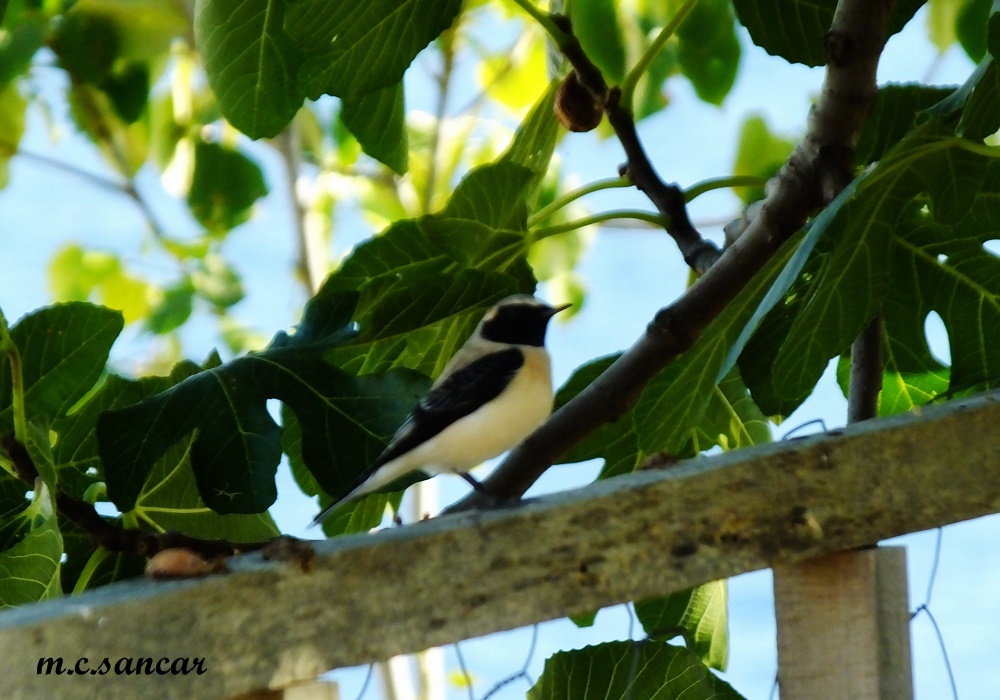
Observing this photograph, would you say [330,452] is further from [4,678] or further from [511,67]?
[511,67]

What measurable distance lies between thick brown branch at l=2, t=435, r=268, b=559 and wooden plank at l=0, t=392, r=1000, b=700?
44 cm

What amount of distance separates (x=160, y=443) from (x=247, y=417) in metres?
0.10

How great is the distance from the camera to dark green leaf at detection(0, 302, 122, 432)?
1.46 meters

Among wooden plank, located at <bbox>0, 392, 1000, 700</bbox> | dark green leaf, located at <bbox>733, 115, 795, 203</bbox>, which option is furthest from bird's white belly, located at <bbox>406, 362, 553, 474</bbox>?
dark green leaf, located at <bbox>733, 115, 795, 203</bbox>

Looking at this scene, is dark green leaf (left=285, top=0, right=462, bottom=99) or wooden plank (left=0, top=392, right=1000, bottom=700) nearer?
wooden plank (left=0, top=392, right=1000, bottom=700)

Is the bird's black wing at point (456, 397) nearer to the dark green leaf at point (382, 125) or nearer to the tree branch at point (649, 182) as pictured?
the tree branch at point (649, 182)

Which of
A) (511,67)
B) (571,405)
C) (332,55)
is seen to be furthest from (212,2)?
(511,67)

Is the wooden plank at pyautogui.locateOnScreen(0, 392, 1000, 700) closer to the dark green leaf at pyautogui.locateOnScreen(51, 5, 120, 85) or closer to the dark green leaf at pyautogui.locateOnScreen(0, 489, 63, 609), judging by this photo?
the dark green leaf at pyautogui.locateOnScreen(0, 489, 63, 609)

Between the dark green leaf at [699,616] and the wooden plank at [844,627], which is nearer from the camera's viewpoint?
the wooden plank at [844,627]

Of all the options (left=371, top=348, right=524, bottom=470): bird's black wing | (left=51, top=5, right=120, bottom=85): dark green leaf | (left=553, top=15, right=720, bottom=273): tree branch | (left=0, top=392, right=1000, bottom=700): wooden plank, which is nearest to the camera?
(left=0, top=392, right=1000, bottom=700): wooden plank

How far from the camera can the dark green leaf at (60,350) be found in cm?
146

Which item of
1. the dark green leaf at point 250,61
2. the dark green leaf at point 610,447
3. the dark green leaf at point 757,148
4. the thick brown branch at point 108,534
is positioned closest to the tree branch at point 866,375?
the dark green leaf at point 610,447

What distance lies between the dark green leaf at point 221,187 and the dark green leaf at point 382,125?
1099 mm

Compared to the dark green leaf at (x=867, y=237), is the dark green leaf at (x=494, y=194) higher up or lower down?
higher up
